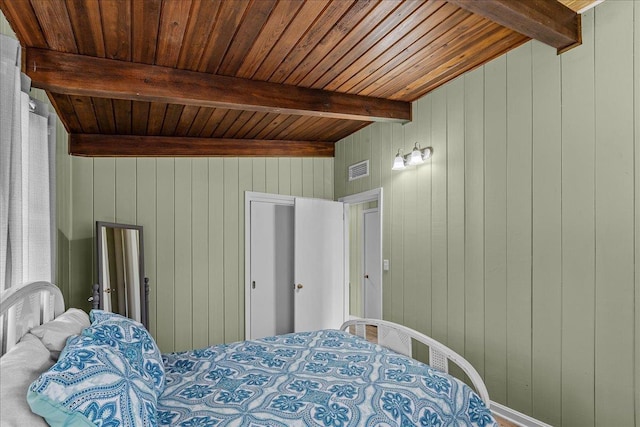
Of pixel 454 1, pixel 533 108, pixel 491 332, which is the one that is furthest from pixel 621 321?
pixel 454 1

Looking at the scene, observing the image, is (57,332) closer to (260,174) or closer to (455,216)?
(455,216)

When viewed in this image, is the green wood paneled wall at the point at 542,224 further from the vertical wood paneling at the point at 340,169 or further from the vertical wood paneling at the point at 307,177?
the vertical wood paneling at the point at 307,177

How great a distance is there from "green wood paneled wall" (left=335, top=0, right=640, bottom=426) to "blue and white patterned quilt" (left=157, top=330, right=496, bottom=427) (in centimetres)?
→ 87

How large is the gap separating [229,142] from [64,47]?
2049 mm

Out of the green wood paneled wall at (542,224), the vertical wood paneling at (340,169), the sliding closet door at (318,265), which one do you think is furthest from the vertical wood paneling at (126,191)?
the green wood paneled wall at (542,224)

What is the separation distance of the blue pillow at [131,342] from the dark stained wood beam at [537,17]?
2.19m

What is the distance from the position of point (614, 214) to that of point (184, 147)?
3676 mm

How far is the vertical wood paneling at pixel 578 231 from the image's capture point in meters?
2.20

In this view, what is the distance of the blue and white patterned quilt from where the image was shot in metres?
1.60

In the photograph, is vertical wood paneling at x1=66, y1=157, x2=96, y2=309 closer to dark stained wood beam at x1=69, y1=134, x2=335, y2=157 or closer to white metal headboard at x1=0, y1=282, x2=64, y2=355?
dark stained wood beam at x1=69, y1=134, x2=335, y2=157

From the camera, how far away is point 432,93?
3324 mm

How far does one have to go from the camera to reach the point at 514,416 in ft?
8.52

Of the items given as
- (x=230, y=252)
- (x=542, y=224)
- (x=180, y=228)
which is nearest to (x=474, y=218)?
(x=542, y=224)

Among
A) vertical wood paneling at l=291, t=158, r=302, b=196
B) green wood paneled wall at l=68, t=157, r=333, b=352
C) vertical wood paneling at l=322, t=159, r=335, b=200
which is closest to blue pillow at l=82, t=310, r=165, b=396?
Result: green wood paneled wall at l=68, t=157, r=333, b=352
